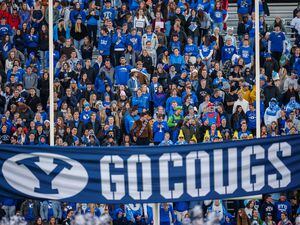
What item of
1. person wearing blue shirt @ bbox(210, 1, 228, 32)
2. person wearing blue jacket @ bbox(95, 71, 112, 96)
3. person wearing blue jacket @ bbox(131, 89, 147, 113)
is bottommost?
person wearing blue jacket @ bbox(131, 89, 147, 113)

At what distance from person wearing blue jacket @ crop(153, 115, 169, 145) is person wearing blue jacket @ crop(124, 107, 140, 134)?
47 cm

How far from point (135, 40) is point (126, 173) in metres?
10.5

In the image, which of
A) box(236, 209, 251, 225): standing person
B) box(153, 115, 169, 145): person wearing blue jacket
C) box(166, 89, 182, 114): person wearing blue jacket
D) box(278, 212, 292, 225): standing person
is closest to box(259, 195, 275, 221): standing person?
box(278, 212, 292, 225): standing person

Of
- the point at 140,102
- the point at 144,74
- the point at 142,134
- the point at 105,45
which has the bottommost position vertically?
the point at 142,134

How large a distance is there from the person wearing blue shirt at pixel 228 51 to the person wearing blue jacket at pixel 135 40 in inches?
67.5

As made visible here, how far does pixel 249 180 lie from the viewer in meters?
18.8

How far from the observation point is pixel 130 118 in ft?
87.7

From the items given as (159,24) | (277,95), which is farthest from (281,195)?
(159,24)

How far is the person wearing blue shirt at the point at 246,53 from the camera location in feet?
94.0

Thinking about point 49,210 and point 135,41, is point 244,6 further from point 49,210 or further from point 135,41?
point 49,210

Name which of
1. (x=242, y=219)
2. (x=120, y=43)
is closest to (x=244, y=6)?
(x=120, y=43)

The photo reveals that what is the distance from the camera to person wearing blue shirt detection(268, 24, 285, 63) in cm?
2892

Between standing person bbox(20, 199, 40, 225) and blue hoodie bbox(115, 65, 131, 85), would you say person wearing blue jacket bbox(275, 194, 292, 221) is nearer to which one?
standing person bbox(20, 199, 40, 225)

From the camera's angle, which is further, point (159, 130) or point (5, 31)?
point (5, 31)
